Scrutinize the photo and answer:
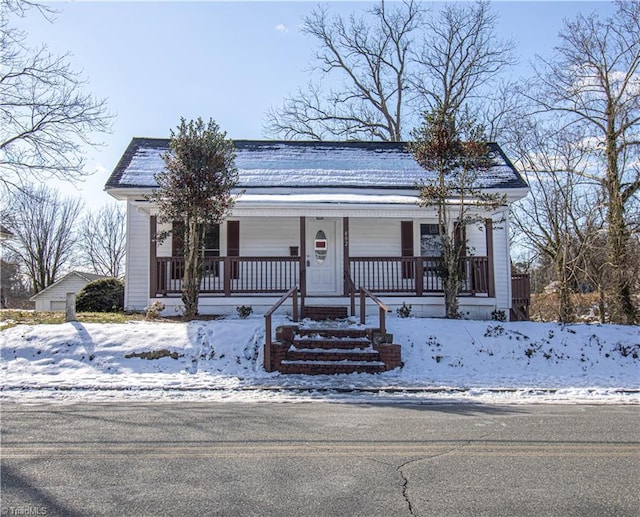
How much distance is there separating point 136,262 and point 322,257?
5.55 meters

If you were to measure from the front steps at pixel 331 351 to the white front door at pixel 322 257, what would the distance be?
4.20 metres

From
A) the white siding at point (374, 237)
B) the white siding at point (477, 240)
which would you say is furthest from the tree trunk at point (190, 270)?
the white siding at point (477, 240)

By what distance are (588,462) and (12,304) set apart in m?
51.6

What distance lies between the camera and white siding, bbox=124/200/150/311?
15664mm

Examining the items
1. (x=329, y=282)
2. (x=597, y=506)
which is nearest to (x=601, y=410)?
(x=597, y=506)

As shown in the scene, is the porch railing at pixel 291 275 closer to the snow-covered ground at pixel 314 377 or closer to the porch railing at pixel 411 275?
the porch railing at pixel 411 275

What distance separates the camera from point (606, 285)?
1723cm

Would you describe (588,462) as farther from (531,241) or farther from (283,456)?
(531,241)

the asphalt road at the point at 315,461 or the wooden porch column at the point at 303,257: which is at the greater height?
the wooden porch column at the point at 303,257

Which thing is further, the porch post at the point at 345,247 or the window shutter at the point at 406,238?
the window shutter at the point at 406,238

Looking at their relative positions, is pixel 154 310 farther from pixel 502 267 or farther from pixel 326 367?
pixel 502 267

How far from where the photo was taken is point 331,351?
10.4 metres

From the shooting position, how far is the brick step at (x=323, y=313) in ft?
44.7

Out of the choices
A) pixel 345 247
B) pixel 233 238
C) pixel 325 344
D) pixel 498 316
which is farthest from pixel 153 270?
pixel 498 316
